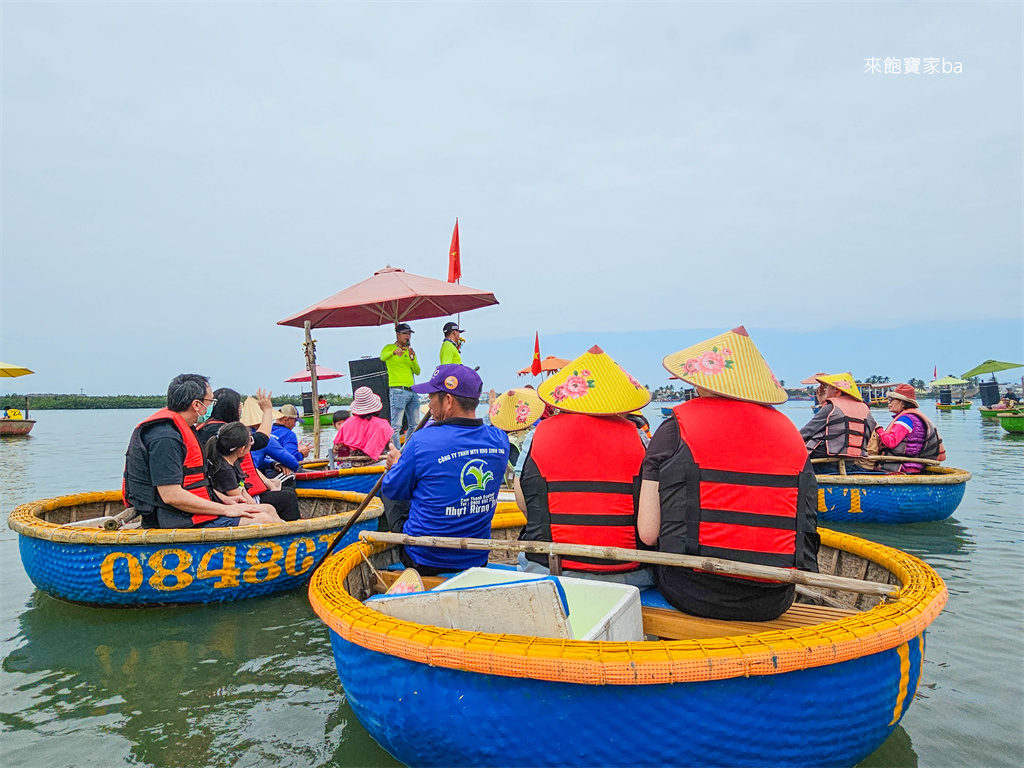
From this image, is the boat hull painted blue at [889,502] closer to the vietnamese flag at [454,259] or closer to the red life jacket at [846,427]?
the red life jacket at [846,427]

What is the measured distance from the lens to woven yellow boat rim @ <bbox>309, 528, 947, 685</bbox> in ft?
6.93

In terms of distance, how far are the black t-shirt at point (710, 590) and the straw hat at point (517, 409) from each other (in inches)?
191

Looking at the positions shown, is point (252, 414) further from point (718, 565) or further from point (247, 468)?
point (718, 565)

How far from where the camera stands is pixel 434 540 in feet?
11.2

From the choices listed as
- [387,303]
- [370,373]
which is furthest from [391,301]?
[370,373]

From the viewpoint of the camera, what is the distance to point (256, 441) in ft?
22.2

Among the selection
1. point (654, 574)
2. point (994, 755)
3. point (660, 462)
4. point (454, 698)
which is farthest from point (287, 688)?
point (994, 755)

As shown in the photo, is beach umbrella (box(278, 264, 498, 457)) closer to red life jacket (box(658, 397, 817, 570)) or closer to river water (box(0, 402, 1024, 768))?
river water (box(0, 402, 1024, 768))

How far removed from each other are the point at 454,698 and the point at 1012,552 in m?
6.77

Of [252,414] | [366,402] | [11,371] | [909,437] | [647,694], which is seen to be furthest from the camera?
[11,371]

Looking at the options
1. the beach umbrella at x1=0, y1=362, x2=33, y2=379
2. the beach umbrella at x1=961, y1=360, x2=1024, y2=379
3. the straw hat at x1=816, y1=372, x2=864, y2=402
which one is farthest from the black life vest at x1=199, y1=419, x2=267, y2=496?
the beach umbrella at x1=961, y1=360, x2=1024, y2=379

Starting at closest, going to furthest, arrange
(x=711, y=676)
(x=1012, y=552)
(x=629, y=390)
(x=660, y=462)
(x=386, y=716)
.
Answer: (x=711, y=676) → (x=386, y=716) → (x=660, y=462) → (x=629, y=390) → (x=1012, y=552)

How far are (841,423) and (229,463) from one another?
23.6ft

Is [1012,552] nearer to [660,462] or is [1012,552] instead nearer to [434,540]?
[660,462]
